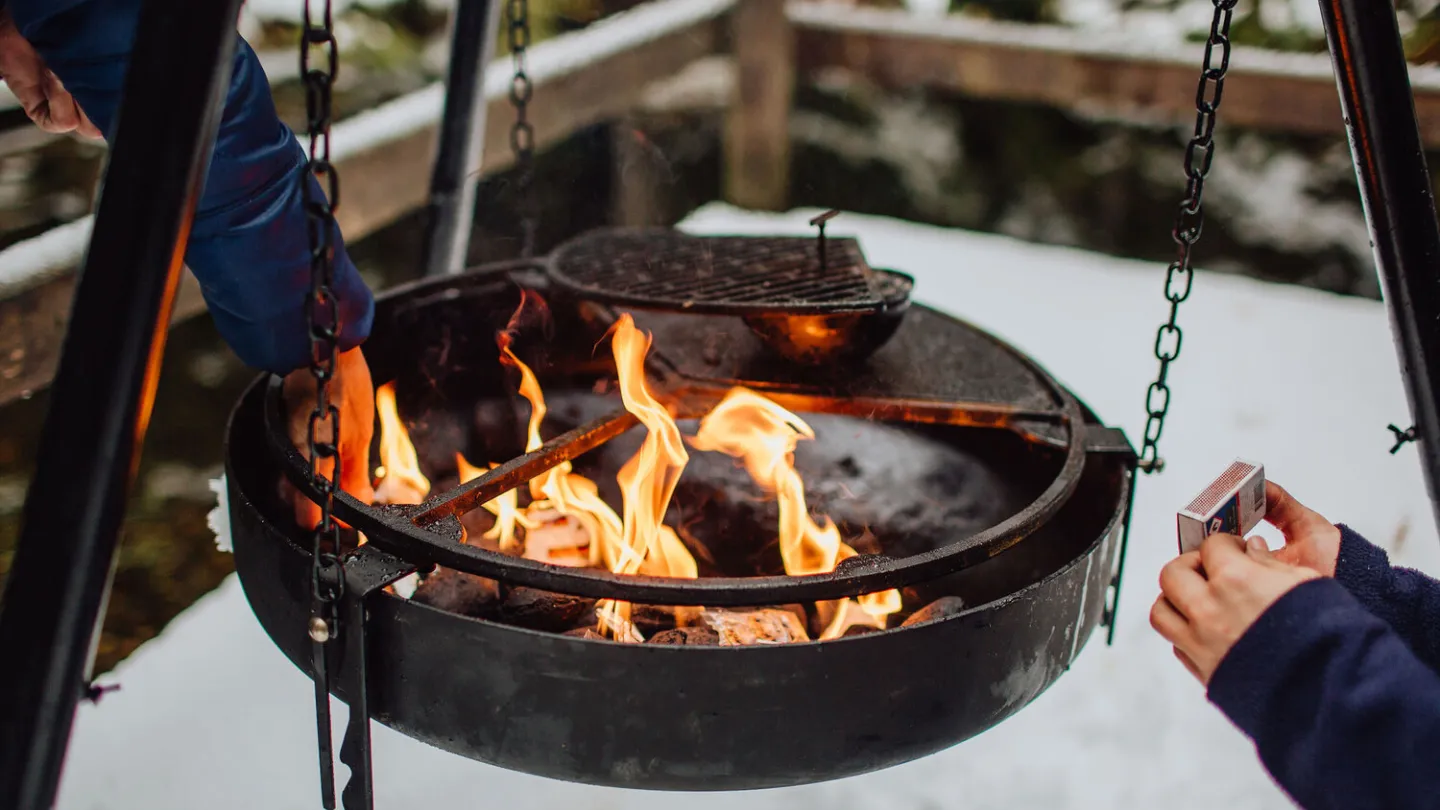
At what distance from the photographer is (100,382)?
4.06 feet

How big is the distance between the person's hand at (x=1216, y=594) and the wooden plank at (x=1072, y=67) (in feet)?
10.3

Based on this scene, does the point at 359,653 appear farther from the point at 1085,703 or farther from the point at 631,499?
the point at 1085,703

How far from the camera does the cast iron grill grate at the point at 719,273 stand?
6.81 ft

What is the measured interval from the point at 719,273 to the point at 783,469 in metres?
0.44

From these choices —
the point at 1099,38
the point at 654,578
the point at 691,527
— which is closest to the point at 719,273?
the point at 691,527

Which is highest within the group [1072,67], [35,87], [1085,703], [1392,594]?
[35,87]

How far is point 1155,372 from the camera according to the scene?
3.64 meters

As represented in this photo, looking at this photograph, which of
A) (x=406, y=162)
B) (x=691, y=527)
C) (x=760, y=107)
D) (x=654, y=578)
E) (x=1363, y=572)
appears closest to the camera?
(x=654, y=578)

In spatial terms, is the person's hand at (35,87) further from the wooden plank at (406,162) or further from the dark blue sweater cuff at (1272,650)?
the dark blue sweater cuff at (1272,650)

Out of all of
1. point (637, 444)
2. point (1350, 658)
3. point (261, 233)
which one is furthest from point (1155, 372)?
point (261, 233)

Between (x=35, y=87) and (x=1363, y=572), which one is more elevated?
(x=35, y=87)

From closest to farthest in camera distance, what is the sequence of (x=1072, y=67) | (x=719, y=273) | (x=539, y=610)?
(x=539, y=610)
(x=719, y=273)
(x=1072, y=67)

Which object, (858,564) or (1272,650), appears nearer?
(1272,650)

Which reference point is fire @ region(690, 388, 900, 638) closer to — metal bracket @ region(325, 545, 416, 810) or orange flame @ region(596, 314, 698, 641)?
orange flame @ region(596, 314, 698, 641)
